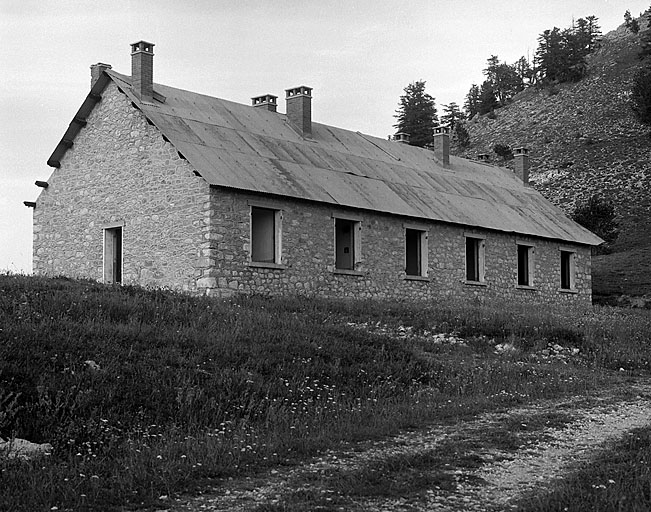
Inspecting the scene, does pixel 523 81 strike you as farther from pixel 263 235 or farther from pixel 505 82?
pixel 263 235

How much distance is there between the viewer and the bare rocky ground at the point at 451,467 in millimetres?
7113

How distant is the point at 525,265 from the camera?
31.5 meters

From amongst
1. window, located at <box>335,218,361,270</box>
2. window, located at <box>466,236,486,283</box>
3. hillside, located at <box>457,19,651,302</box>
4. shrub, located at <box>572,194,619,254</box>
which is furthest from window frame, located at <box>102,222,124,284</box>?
shrub, located at <box>572,194,619,254</box>

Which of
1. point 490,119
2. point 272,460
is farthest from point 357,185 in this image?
point 490,119

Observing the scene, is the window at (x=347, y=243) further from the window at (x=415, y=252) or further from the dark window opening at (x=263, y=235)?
the dark window opening at (x=263, y=235)

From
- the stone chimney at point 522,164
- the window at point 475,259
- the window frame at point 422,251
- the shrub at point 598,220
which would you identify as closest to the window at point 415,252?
the window frame at point 422,251

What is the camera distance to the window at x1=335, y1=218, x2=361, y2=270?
82.0ft

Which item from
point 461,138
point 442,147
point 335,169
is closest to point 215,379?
point 335,169

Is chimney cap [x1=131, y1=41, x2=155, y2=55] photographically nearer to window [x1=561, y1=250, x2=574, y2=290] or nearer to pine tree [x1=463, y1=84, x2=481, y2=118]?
window [x1=561, y1=250, x2=574, y2=290]

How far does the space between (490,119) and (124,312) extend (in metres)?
68.9

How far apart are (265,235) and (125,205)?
13.0 feet

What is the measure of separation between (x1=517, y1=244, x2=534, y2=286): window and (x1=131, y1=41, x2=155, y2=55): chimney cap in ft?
47.9

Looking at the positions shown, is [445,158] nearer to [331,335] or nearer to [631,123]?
[331,335]

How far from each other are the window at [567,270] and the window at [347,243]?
1115 cm
